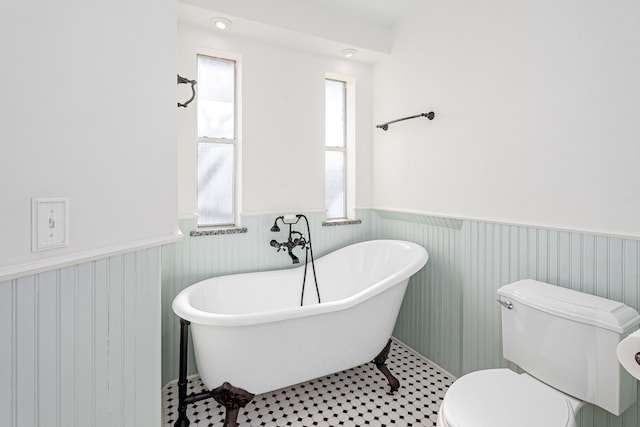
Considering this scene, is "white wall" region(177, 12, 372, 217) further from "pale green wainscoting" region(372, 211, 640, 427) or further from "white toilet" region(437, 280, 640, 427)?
"white toilet" region(437, 280, 640, 427)

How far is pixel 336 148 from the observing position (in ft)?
9.56

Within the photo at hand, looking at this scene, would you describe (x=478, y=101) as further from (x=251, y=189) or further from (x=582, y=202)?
(x=251, y=189)

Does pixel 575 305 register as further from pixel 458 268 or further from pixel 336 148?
pixel 336 148

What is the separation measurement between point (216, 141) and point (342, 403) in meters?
2.01

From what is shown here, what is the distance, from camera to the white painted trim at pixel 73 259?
670 millimetres

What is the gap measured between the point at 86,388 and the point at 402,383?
186cm

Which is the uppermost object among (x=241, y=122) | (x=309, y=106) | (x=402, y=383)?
(x=309, y=106)

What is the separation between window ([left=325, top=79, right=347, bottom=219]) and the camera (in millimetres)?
2895

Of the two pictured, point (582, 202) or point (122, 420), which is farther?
point (582, 202)

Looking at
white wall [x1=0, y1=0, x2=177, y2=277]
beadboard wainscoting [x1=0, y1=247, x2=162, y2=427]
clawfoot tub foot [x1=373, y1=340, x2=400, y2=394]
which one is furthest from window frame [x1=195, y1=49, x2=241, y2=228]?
clawfoot tub foot [x1=373, y1=340, x2=400, y2=394]

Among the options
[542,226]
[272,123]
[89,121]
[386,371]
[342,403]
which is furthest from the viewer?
[272,123]

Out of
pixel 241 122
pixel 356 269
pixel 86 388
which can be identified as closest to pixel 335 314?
pixel 356 269

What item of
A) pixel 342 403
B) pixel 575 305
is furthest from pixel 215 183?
pixel 575 305

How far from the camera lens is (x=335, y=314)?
1.74 m
